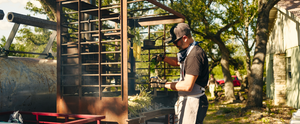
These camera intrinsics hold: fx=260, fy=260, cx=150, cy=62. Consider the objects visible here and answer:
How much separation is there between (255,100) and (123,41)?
9.47 meters

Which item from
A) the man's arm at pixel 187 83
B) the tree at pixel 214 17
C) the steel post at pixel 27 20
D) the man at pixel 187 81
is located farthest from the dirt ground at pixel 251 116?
the man's arm at pixel 187 83

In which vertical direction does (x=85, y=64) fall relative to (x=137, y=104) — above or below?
above

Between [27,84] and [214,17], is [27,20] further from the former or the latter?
[214,17]

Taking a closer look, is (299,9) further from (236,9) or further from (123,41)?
(123,41)

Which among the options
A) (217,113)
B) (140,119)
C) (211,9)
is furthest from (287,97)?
(140,119)

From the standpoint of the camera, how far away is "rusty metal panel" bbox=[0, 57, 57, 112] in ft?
15.3

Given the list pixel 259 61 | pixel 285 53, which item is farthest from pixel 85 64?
pixel 285 53

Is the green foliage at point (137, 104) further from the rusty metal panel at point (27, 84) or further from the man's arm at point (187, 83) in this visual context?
the rusty metal panel at point (27, 84)

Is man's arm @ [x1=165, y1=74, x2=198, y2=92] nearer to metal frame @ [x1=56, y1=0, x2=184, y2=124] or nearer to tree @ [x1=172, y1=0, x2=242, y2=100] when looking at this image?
metal frame @ [x1=56, y1=0, x2=184, y2=124]

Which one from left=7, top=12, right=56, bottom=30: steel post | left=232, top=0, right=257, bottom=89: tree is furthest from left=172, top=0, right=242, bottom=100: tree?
left=7, top=12, right=56, bottom=30: steel post

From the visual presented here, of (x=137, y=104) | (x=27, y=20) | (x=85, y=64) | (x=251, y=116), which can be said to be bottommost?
(x=251, y=116)

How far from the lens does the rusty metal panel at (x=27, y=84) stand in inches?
184

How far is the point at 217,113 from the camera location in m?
12.7

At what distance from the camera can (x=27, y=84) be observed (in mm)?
5074
